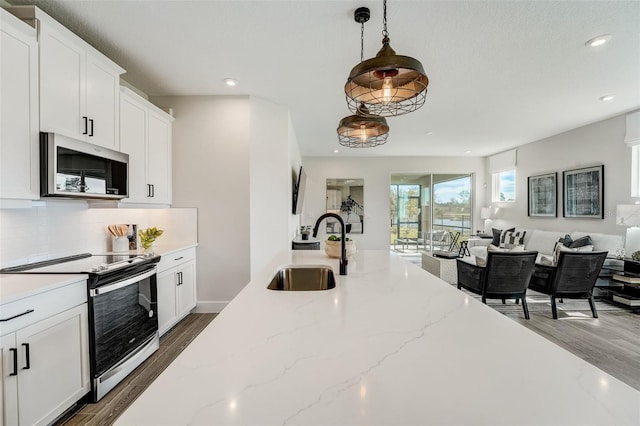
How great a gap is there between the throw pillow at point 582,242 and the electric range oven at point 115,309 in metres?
5.38

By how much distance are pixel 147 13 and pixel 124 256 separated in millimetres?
1873

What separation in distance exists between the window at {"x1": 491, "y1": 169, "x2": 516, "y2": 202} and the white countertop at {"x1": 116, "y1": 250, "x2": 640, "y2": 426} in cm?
665

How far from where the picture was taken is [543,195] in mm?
5527

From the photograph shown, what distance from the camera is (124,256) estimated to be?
8.27 feet

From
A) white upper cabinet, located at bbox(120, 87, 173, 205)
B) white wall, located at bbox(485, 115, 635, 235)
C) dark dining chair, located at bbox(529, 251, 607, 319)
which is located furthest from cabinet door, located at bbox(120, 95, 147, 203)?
white wall, located at bbox(485, 115, 635, 235)

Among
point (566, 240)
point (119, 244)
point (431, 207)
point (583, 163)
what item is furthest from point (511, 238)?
point (119, 244)

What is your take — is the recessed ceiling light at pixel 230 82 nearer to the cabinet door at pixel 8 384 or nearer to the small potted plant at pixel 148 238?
the small potted plant at pixel 148 238

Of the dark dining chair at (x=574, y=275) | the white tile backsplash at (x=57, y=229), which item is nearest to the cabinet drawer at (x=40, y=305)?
the white tile backsplash at (x=57, y=229)

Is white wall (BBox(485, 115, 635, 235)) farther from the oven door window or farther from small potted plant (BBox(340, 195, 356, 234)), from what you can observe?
the oven door window

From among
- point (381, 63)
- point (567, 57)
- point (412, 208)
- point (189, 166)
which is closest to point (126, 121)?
point (189, 166)

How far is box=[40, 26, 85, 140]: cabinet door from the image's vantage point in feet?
5.99

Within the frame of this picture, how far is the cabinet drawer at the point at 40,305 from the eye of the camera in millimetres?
1389

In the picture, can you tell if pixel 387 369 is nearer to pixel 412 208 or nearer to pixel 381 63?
pixel 381 63

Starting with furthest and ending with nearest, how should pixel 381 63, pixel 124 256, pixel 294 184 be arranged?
pixel 294 184
pixel 124 256
pixel 381 63
